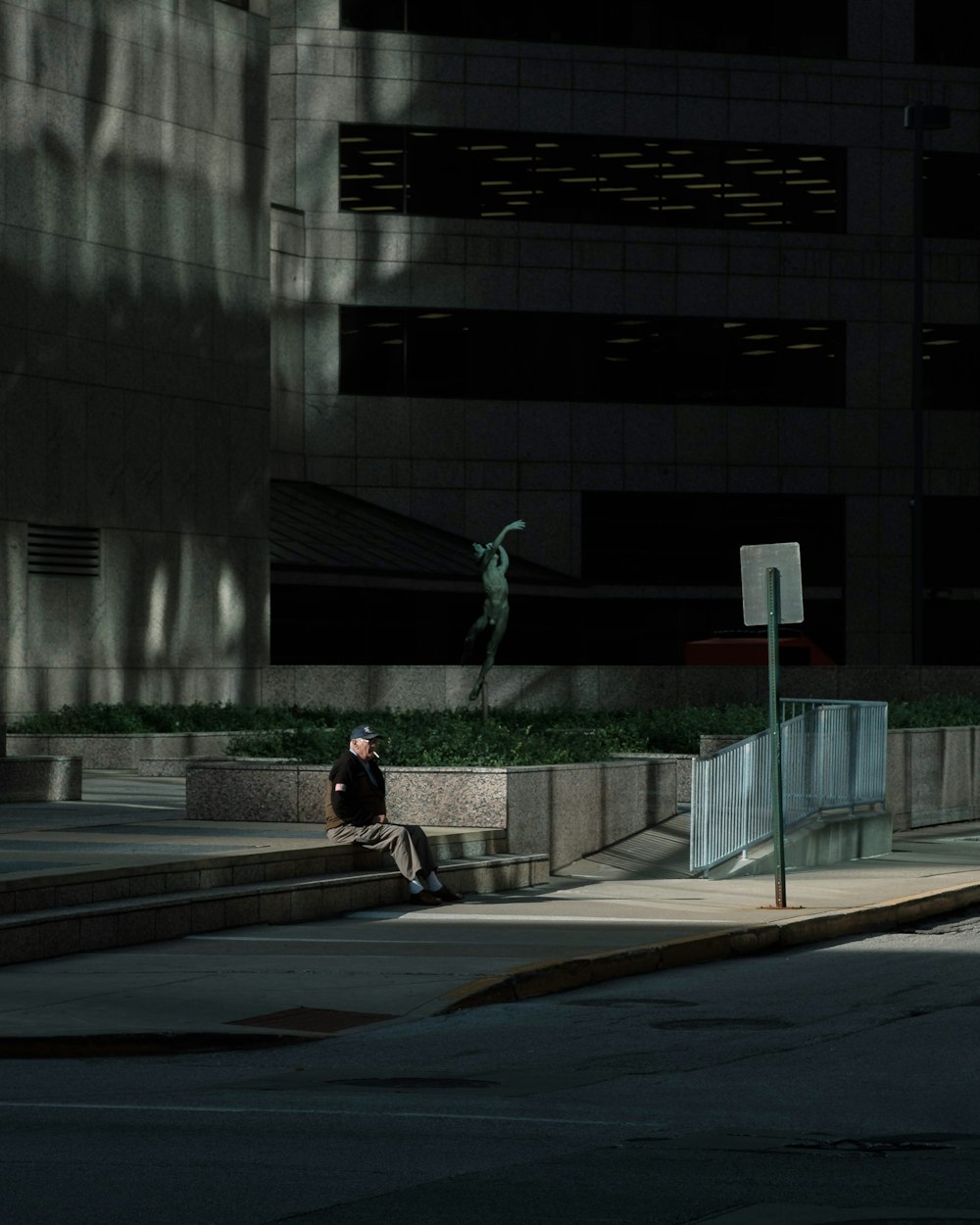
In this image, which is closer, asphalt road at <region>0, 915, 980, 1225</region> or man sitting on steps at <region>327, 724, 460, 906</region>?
asphalt road at <region>0, 915, 980, 1225</region>

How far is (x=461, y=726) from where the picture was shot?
24.3m

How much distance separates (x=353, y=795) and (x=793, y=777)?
237 inches

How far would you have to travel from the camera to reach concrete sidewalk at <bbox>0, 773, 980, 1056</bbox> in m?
12.4

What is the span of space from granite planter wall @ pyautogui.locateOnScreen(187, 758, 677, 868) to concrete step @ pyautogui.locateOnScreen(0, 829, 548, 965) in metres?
0.53

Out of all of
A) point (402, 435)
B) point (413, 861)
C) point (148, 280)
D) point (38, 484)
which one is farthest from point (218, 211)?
point (413, 861)

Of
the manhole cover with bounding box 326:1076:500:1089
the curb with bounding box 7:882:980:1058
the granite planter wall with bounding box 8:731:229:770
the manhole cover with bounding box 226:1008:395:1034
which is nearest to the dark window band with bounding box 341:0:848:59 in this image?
the granite planter wall with bounding box 8:731:229:770

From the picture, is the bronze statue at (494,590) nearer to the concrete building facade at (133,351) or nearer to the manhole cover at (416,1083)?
the concrete building facade at (133,351)

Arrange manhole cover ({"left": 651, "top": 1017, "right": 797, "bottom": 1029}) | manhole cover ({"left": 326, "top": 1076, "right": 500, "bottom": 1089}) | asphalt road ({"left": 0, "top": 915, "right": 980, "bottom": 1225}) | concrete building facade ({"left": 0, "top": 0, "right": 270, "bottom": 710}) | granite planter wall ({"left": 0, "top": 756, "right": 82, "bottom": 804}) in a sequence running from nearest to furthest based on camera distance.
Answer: asphalt road ({"left": 0, "top": 915, "right": 980, "bottom": 1225})
manhole cover ({"left": 326, "top": 1076, "right": 500, "bottom": 1089})
manhole cover ({"left": 651, "top": 1017, "right": 797, "bottom": 1029})
granite planter wall ({"left": 0, "top": 756, "right": 82, "bottom": 804})
concrete building facade ({"left": 0, "top": 0, "right": 270, "bottom": 710})

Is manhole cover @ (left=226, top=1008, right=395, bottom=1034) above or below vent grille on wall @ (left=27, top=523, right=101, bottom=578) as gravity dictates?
below

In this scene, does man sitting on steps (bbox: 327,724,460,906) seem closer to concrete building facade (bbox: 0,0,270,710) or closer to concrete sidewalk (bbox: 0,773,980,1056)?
concrete sidewalk (bbox: 0,773,980,1056)

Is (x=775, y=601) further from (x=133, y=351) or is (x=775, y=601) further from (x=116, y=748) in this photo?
(x=133, y=351)

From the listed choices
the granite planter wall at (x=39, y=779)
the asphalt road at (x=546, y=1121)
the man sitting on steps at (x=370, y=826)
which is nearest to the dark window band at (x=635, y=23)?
the granite planter wall at (x=39, y=779)

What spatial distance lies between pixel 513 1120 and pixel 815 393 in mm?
46652

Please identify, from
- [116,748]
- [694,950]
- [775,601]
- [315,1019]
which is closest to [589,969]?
[694,950]
